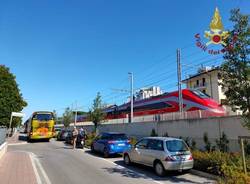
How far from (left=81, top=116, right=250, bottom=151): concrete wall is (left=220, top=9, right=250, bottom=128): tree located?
592 cm

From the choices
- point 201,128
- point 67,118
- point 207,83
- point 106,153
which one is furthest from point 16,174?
point 207,83

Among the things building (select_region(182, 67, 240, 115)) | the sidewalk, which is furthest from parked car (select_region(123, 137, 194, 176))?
building (select_region(182, 67, 240, 115))

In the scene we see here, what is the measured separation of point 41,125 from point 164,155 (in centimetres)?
2275

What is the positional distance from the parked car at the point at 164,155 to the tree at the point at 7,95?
1305 inches

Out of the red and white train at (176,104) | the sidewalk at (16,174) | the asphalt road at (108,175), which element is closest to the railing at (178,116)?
the red and white train at (176,104)

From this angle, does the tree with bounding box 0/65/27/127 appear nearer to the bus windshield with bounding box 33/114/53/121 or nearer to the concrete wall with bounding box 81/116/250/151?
the bus windshield with bounding box 33/114/53/121

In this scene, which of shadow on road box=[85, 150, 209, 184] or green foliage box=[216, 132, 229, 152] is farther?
green foliage box=[216, 132, 229, 152]

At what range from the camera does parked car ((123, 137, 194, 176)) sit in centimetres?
1146

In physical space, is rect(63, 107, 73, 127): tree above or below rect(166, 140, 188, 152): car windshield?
above

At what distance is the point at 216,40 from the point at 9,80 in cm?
3809

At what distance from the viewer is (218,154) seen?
1200 centimetres

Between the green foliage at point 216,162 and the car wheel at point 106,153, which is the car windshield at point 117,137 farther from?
the green foliage at point 216,162

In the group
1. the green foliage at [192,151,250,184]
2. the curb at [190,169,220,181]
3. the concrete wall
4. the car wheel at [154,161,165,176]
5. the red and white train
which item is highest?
the red and white train

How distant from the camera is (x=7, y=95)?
4119 centimetres
